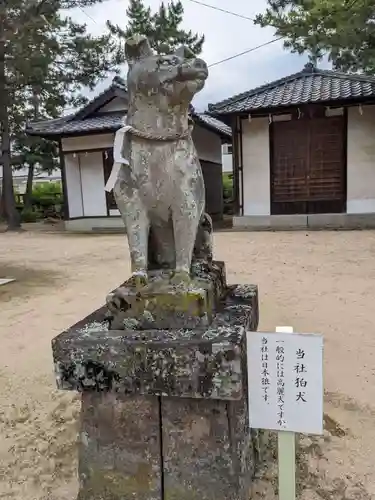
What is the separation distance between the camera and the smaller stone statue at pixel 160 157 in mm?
1647

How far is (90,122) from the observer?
14.0 m

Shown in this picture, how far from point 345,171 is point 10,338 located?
30.7ft

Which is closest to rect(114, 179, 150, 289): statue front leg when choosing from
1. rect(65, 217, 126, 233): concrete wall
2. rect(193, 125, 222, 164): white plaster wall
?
rect(65, 217, 126, 233): concrete wall

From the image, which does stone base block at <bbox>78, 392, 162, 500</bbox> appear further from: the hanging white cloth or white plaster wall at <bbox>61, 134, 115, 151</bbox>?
white plaster wall at <bbox>61, 134, 115, 151</bbox>

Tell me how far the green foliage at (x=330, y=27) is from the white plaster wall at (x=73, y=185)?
22.7ft

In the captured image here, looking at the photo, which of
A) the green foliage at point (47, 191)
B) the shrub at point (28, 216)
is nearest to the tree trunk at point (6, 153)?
the shrub at point (28, 216)

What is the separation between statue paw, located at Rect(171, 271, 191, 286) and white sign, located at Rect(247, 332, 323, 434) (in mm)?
323

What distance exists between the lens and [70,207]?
14383 millimetres

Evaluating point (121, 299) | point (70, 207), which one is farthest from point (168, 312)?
point (70, 207)

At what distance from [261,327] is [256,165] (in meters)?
8.36

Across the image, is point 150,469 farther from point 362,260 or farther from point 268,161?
point 268,161

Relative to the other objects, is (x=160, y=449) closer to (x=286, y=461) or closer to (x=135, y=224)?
(x=286, y=461)

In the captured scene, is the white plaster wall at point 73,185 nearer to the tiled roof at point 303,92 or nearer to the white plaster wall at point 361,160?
the tiled roof at point 303,92

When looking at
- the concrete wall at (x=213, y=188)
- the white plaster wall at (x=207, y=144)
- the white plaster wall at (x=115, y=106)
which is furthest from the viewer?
the concrete wall at (x=213, y=188)
